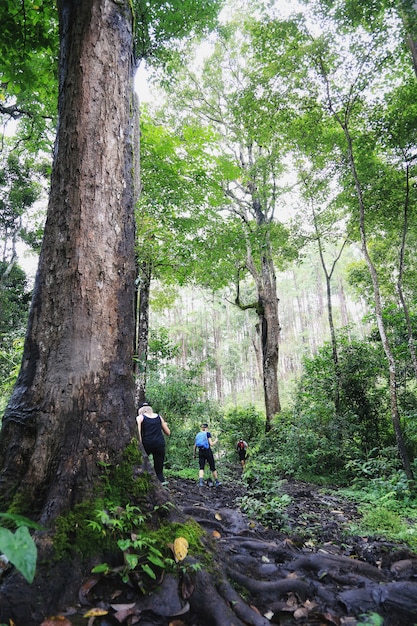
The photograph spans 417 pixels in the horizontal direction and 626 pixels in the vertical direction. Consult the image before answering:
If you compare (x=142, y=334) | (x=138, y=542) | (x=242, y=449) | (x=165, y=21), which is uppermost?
(x=165, y=21)

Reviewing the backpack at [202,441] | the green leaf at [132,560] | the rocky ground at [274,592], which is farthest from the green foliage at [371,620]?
the backpack at [202,441]

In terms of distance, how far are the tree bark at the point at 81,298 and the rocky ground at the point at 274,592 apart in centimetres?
A: 70

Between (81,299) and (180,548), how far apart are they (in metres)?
1.77

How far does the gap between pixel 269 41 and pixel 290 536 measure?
970 cm

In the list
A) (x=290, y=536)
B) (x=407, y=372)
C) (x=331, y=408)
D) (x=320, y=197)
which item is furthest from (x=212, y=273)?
(x=290, y=536)

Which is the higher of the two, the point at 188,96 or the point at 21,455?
the point at 188,96

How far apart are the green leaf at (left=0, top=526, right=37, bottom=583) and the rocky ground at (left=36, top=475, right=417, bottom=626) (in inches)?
31.2

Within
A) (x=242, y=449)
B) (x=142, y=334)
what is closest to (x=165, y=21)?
(x=142, y=334)

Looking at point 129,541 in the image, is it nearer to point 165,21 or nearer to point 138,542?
point 138,542

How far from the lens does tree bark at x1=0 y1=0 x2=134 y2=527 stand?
230 centimetres

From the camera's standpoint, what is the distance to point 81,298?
2.55 meters

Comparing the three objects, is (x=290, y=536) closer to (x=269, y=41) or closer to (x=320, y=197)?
(x=269, y=41)

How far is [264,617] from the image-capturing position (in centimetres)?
212

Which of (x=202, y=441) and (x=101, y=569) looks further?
(x=202, y=441)
